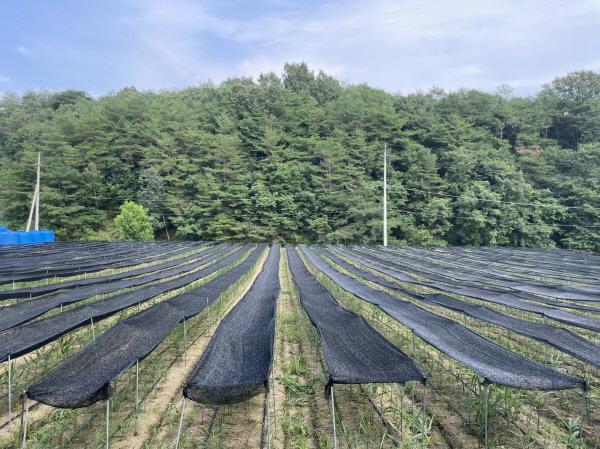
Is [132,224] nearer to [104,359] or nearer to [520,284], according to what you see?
[520,284]

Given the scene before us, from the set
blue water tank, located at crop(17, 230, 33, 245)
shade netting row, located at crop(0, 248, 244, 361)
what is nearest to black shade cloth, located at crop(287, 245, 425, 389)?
shade netting row, located at crop(0, 248, 244, 361)

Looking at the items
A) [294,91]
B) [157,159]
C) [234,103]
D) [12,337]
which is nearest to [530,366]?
[12,337]

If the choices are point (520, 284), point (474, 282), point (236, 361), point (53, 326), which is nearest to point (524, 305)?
point (520, 284)

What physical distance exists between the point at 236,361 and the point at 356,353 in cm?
92

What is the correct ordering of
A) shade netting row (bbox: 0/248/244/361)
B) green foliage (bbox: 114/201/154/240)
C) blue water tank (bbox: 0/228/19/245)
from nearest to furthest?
shade netting row (bbox: 0/248/244/361) < blue water tank (bbox: 0/228/19/245) < green foliage (bbox: 114/201/154/240)

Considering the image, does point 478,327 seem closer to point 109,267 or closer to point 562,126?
point 109,267

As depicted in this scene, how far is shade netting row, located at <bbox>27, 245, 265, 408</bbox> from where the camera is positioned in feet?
7.36

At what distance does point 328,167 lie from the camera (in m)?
25.1

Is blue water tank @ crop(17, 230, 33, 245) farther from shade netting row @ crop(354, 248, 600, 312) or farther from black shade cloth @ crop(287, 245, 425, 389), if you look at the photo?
black shade cloth @ crop(287, 245, 425, 389)

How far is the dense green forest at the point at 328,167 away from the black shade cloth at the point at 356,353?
741 inches

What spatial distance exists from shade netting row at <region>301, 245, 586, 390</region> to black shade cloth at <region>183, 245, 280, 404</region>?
1.41 metres

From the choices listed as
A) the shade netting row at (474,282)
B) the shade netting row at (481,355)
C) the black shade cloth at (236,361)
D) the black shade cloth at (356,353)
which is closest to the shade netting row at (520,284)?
the shade netting row at (474,282)

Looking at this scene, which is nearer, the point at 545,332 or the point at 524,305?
the point at 545,332

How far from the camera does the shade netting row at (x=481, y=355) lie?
7.82ft
